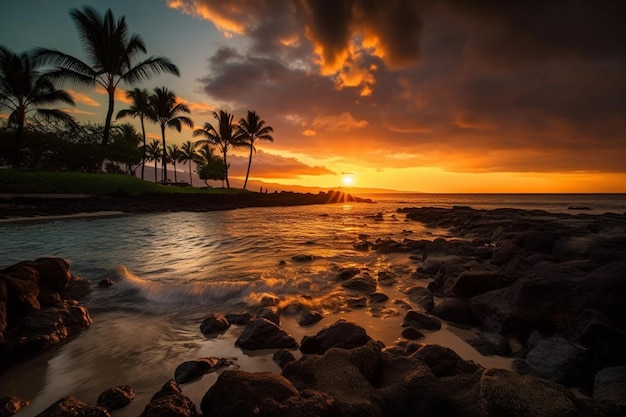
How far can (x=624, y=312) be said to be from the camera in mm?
3184

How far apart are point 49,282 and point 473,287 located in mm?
6966

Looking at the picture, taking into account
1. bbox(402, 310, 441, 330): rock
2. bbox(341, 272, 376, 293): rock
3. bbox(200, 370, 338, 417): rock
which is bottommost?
bbox(341, 272, 376, 293): rock

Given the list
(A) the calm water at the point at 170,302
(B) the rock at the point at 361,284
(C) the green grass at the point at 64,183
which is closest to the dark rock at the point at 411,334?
(A) the calm water at the point at 170,302

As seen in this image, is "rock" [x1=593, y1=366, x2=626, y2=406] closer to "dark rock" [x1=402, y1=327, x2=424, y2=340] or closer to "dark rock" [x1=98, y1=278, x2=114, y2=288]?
"dark rock" [x1=402, y1=327, x2=424, y2=340]

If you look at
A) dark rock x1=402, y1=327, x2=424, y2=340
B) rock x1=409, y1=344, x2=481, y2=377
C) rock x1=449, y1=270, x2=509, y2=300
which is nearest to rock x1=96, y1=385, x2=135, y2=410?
rock x1=409, y1=344, x2=481, y2=377

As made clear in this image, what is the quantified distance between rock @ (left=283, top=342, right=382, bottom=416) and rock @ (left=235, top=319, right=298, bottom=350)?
2.59ft

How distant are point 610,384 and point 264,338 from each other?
126 inches

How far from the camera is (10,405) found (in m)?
2.33

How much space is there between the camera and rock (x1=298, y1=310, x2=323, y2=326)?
4133 mm

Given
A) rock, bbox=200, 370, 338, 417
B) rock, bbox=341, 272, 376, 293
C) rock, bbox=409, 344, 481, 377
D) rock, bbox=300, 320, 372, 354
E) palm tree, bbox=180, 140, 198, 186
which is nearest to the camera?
rock, bbox=200, 370, 338, 417

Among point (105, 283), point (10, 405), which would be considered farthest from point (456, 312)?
point (105, 283)

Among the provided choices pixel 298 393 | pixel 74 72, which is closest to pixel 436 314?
pixel 298 393

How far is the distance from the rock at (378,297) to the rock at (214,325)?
247 centimetres

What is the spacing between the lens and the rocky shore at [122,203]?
18969 millimetres
